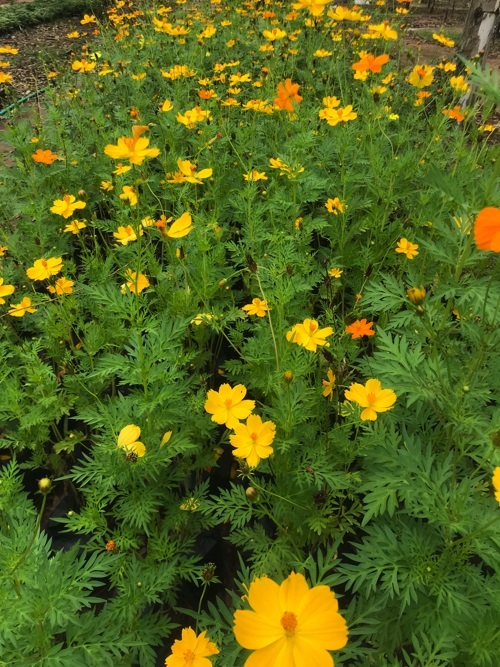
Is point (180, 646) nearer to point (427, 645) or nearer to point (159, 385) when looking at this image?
point (427, 645)

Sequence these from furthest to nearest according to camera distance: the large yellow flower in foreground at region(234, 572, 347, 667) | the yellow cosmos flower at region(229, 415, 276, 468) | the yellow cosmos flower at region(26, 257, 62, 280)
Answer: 1. the yellow cosmos flower at region(26, 257, 62, 280)
2. the yellow cosmos flower at region(229, 415, 276, 468)
3. the large yellow flower in foreground at region(234, 572, 347, 667)

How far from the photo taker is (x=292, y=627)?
68cm

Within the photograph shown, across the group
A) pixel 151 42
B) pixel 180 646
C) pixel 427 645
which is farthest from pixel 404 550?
pixel 151 42

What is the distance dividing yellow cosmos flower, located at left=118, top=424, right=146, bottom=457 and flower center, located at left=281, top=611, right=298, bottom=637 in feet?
2.13

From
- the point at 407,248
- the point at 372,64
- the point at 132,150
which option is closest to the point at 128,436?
the point at 132,150

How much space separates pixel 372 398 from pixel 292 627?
577 millimetres

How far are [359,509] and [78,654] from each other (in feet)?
2.43

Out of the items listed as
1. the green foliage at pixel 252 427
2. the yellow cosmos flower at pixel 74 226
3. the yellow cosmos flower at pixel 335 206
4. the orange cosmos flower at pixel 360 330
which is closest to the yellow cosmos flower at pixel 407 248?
the green foliage at pixel 252 427

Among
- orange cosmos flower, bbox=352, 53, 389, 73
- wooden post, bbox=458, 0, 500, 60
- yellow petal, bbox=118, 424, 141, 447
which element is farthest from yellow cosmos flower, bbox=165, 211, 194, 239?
wooden post, bbox=458, 0, 500, 60

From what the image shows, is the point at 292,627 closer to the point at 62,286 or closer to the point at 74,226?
the point at 62,286

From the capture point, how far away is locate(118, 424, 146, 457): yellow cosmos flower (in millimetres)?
1226

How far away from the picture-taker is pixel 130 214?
2.25 meters

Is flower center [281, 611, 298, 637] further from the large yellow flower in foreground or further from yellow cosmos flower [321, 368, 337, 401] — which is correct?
yellow cosmos flower [321, 368, 337, 401]

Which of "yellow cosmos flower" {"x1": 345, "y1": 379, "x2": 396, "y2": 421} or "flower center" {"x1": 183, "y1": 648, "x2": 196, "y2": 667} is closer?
"flower center" {"x1": 183, "y1": 648, "x2": 196, "y2": 667}
